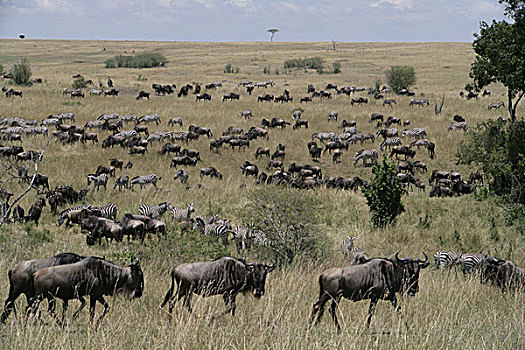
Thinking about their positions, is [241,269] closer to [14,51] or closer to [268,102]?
[268,102]

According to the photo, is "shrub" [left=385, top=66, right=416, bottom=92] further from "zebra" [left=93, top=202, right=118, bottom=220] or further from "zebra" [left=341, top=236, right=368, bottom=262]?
"zebra" [left=93, top=202, right=118, bottom=220]

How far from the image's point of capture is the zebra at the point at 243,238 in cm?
1346

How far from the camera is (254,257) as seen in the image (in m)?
12.0

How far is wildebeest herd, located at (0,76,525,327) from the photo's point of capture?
6.09 m

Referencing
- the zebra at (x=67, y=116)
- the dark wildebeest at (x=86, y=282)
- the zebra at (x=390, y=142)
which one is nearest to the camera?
the dark wildebeest at (x=86, y=282)

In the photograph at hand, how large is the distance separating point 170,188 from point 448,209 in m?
11.7

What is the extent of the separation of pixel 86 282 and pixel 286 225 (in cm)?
808

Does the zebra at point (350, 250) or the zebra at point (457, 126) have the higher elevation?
the zebra at point (457, 126)

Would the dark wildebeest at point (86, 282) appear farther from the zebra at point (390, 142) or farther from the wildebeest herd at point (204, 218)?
the zebra at point (390, 142)

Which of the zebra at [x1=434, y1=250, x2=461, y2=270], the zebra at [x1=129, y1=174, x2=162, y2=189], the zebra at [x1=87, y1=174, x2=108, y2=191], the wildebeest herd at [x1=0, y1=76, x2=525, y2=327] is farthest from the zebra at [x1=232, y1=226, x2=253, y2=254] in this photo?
the zebra at [x1=87, y1=174, x2=108, y2=191]

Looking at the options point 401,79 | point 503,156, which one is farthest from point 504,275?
point 401,79

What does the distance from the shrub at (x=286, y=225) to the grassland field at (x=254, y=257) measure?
0.80 metres

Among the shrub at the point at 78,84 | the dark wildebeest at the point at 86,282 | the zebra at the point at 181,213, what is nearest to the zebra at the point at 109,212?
the zebra at the point at 181,213

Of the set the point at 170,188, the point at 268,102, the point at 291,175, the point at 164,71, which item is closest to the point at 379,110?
the point at 268,102
